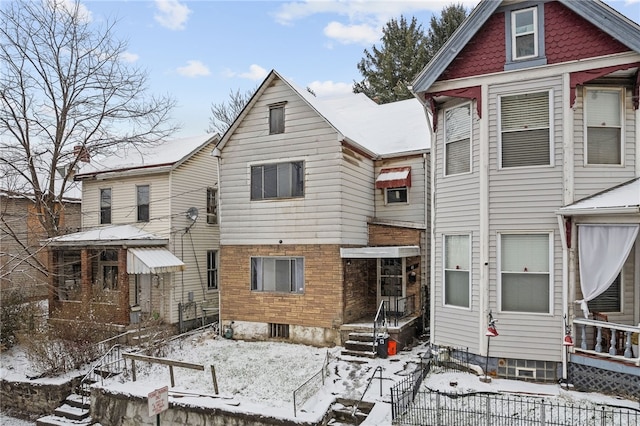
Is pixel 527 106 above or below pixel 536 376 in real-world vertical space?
above

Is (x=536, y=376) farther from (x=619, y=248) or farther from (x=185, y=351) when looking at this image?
(x=185, y=351)

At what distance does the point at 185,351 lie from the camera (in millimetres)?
14516

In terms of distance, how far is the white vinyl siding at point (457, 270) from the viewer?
11.0m

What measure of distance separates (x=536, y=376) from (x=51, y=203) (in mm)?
20343

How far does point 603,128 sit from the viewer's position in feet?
32.4

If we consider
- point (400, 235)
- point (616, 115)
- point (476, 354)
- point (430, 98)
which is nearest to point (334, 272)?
point (400, 235)

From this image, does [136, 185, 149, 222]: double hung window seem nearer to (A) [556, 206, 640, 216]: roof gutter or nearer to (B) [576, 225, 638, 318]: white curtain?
(A) [556, 206, 640, 216]: roof gutter

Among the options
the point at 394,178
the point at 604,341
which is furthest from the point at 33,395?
the point at 604,341

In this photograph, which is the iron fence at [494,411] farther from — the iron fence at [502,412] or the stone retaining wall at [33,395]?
the stone retaining wall at [33,395]

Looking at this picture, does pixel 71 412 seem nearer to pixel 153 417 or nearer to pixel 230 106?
pixel 153 417

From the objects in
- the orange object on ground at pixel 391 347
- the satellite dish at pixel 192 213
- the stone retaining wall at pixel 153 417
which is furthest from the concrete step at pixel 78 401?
the orange object on ground at pixel 391 347

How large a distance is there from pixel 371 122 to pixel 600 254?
11.5 metres

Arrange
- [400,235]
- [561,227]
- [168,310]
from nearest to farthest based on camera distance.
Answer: [561,227] → [400,235] → [168,310]

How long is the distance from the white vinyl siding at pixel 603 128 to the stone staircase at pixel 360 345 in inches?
299
